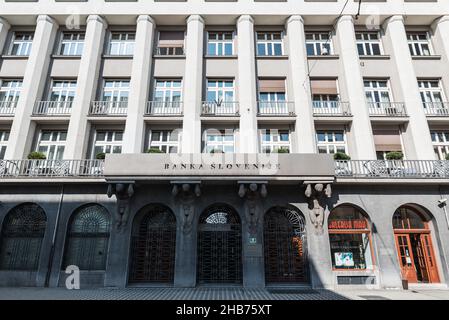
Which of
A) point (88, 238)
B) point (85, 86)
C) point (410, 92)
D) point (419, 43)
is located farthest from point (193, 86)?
point (419, 43)

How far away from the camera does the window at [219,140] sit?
13711 millimetres

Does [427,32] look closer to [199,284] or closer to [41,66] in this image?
[199,284]

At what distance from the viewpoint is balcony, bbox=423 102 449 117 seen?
46.1 ft

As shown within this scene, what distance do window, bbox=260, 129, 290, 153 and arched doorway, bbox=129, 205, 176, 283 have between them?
5.63m

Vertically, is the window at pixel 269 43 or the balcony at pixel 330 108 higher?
the window at pixel 269 43

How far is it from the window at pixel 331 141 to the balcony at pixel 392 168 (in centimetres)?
145

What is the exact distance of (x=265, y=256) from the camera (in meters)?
11.6

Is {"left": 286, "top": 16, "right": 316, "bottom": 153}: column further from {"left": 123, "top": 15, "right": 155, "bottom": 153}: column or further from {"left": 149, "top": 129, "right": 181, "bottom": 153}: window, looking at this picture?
{"left": 123, "top": 15, "right": 155, "bottom": 153}: column

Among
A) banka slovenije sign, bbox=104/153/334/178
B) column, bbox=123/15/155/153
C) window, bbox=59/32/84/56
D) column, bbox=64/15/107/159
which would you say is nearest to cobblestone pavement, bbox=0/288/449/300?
banka slovenije sign, bbox=104/153/334/178

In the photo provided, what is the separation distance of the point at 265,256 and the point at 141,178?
6090 millimetres

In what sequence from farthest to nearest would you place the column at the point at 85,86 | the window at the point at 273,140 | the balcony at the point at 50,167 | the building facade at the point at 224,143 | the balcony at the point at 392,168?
the window at the point at 273,140 < the column at the point at 85,86 < the balcony at the point at 50,167 < the balcony at the point at 392,168 < the building facade at the point at 224,143

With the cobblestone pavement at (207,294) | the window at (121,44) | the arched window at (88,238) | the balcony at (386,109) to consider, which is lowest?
the cobblestone pavement at (207,294)

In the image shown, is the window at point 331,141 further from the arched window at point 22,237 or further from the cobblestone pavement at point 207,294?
the arched window at point 22,237

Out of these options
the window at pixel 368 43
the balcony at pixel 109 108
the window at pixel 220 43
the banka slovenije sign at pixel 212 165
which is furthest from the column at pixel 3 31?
the window at pixel 368 43
